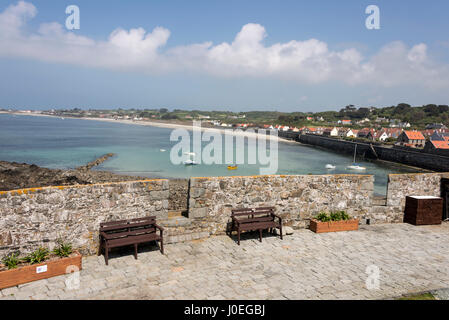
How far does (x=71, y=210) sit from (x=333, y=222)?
680 centimetres

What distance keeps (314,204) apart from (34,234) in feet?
23.0

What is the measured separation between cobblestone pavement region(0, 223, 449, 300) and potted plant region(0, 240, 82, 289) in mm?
150

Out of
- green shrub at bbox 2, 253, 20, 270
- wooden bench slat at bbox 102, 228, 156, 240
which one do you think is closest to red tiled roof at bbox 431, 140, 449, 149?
wooden bench slat at bbox 102, 228, 156, 240

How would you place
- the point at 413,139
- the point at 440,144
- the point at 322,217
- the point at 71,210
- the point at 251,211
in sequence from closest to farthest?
the point at 71,210
the point at 251,211
the point at 322,217
the point at 440,144
the point at 413,139

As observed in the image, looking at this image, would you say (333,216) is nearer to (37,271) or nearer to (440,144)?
(37,271)

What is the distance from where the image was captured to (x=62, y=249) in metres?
6.41

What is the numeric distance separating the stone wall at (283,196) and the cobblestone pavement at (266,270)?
669mm

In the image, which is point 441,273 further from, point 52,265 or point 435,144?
point 435,144

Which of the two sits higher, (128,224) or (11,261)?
(128,224)

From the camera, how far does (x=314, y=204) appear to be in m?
9.17

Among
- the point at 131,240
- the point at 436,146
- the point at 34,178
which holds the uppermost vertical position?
the point at 131,240

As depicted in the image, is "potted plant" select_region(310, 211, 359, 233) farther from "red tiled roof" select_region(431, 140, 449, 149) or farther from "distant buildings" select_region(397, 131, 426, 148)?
"distant buildings" select_region(397, 131, 426, 148)

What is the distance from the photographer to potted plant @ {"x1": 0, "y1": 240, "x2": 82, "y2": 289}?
18.0 feet

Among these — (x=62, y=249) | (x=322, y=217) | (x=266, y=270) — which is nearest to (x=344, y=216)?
(x=322, y=217)
